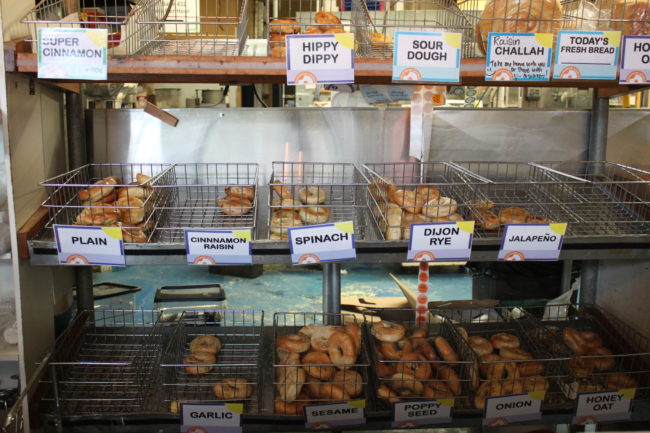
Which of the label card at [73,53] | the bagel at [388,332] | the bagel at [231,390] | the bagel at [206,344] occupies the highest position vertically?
the label card at [73,53]

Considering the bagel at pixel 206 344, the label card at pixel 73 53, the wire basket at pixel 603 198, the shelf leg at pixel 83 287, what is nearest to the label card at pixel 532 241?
the wire basket at pixel 603 198

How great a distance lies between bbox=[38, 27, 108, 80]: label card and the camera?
4.37ft

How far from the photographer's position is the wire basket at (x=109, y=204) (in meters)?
1.52

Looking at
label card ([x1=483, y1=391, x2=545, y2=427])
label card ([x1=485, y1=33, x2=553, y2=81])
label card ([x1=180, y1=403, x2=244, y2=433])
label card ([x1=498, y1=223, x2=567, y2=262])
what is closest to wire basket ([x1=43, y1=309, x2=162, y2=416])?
label card ([x1=180, y1=403, x2=244, y2=433])

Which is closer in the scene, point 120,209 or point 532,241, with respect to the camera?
point 532,241

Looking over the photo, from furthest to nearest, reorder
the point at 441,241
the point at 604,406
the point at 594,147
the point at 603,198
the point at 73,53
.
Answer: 1. the point at 594,147
2. the point at 603,198
3. the point at 604,406
4. the point at 441,241
5. the point at 73,53

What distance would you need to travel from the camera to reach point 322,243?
4.72 ft

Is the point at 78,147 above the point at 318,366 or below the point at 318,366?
above

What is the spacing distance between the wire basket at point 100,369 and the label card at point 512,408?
990mm

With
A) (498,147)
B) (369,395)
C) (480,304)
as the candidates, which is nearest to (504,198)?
(498,147)

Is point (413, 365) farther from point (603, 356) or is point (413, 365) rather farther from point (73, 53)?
point (73, 53)

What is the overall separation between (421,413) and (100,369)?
100cm

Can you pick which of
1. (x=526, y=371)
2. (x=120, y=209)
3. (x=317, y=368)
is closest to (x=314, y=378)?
(x=317, y=368)

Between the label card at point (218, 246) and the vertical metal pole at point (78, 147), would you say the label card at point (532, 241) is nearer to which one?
the label card at point (218, 246)
